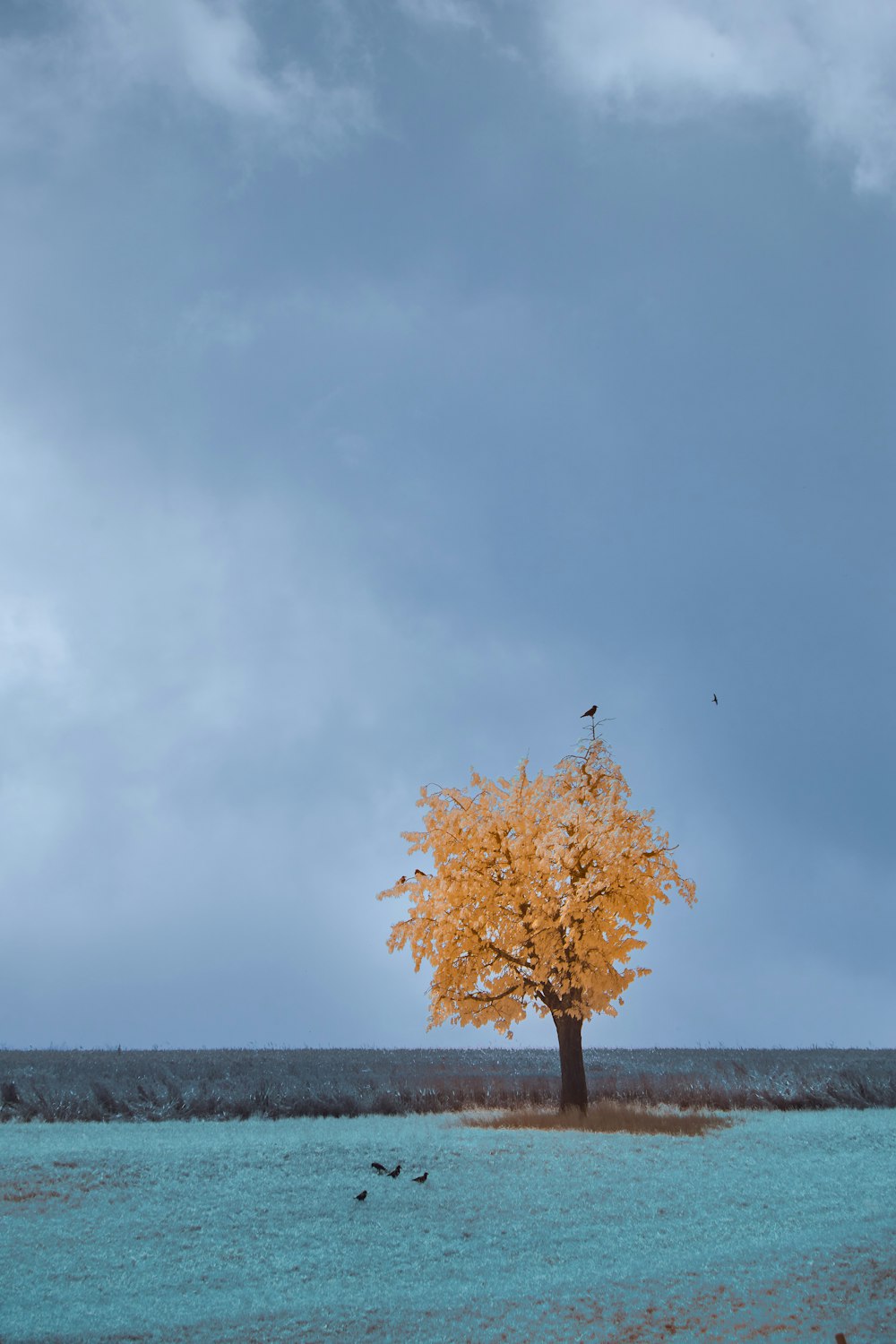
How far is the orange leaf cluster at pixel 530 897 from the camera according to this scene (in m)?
22.4

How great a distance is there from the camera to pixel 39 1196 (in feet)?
48.6

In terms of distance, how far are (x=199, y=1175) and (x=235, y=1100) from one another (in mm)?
8239

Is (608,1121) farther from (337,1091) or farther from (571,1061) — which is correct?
(337,1091)

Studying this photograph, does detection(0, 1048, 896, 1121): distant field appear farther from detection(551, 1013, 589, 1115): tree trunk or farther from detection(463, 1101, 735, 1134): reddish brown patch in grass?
detection(463, 1101, 735, 1134): reddish brown patch in grass

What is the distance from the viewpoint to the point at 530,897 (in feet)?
74.9

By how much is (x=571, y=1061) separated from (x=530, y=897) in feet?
12.5

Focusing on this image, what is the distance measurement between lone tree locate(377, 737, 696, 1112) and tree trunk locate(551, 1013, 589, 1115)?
0.8 inches

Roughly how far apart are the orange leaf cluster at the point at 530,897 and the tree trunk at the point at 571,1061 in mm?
299

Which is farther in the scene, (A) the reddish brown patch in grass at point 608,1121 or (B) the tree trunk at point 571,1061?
(B) the tree trunk at point 571,1061

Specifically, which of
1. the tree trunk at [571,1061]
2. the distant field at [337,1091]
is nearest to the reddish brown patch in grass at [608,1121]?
the tree trunk at [571,1061]

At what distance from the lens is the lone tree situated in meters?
22.5

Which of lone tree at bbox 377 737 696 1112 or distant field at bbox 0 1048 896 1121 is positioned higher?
lone tree at bbox 377 737 696 1112

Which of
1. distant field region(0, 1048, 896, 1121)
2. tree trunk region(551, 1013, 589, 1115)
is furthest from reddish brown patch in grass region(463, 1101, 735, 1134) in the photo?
distant field region(0, 1048, 896, 1121)

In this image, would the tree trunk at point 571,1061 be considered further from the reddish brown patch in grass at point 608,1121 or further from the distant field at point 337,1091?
the distant field at point 337,1091
